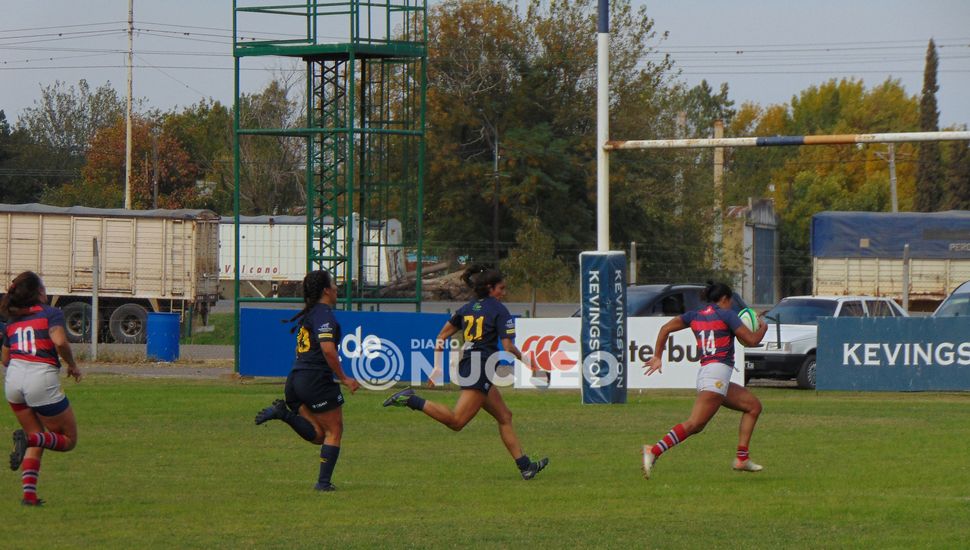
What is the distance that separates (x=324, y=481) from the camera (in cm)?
Answer: 1159

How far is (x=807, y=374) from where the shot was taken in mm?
25484

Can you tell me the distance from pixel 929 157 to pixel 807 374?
48465mm

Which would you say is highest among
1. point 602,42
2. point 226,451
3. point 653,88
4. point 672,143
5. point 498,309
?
point 653,88

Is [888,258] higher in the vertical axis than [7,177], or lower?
lower

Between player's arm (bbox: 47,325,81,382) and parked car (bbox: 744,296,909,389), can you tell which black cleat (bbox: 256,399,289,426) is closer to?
player's arm (bbox: 47,325,81,382)

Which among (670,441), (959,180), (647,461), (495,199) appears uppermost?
(959,180)

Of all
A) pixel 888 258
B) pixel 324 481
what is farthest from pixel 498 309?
pixel 888 258

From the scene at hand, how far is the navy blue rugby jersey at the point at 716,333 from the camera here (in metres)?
12.5

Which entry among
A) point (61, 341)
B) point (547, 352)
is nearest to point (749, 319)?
point (61, 341)

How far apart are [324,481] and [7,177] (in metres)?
71.9

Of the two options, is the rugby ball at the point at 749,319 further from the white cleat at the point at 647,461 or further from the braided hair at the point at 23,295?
the braided hair at the point at 23,295

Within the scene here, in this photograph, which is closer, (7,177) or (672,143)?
(672,143)

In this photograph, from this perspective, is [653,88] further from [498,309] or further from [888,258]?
[498,309]

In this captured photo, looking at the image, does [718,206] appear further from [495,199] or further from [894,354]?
[894,354]
